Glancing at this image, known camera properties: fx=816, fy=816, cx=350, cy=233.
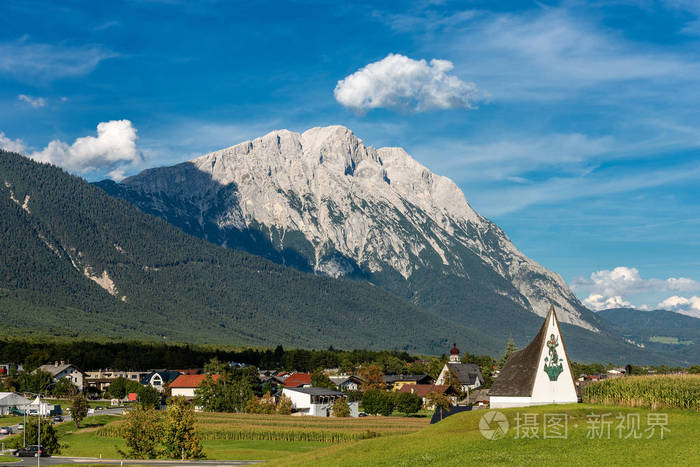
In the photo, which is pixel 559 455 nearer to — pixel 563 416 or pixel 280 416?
pixel 563 416

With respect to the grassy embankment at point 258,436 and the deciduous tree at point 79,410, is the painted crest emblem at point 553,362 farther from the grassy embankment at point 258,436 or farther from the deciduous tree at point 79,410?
the deciduous tree at point 79,410

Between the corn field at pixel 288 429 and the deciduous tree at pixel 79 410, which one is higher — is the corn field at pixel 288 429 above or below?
below

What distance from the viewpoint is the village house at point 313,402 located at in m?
186

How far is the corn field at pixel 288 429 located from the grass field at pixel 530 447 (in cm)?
5336

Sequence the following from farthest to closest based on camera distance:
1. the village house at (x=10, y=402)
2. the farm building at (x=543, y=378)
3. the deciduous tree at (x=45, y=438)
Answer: the village house at (x=10, y=402), the deciduous tree at (x=45, y=438), the farm building at (x=543, y=378)

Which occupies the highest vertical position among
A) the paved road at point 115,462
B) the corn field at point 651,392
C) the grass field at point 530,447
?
the corn field at point 651,392

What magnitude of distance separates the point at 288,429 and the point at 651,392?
8224cm

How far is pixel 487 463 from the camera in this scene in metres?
52.3

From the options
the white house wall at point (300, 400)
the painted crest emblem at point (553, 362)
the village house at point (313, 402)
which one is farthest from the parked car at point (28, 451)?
the white house wall at point (300, 400)

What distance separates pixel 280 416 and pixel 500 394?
350ft

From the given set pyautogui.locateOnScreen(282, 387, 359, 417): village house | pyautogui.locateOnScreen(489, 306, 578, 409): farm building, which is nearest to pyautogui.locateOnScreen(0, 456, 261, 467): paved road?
pyautogui.locateOnScreen(489, 306, 578, 409): farm building

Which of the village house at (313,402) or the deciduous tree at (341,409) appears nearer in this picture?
the deciduous tree at (341,409)

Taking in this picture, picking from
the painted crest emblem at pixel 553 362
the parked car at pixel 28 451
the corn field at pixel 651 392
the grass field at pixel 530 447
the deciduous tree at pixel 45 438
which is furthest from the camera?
the deciduous tree at pixel 45 438

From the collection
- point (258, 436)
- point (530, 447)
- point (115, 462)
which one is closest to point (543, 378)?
point (530, 447)
